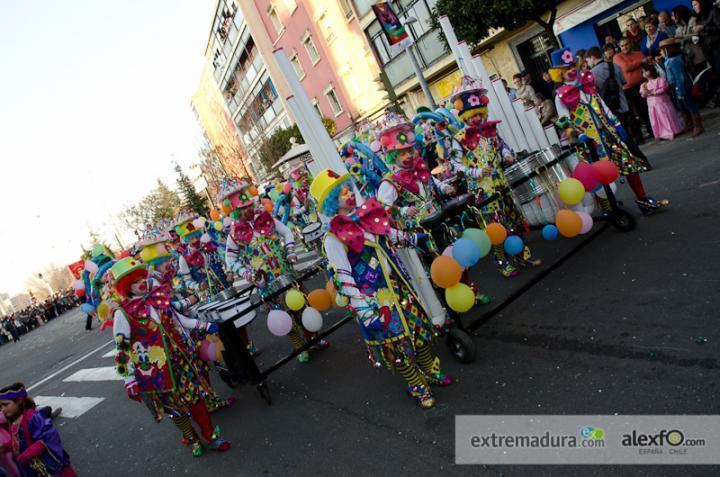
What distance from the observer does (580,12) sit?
14.1 meters

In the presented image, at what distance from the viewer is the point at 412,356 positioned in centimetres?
382

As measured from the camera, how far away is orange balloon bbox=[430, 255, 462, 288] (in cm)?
377

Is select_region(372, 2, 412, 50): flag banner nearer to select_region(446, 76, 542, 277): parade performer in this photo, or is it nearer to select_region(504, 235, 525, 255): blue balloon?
select_region(446, 76, 542, 277): parade performer

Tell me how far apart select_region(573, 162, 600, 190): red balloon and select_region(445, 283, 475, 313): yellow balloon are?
2.02 m

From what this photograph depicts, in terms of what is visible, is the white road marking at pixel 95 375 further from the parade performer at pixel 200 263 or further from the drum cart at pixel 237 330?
the drum cart at pixel 237 330

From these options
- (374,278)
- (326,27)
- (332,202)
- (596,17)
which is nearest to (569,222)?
(374,278)

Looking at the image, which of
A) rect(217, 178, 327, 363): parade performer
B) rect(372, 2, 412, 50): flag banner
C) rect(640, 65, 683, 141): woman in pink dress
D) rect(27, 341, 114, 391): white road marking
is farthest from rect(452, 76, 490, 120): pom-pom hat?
rect(27, 341, 114, 391): white road marking

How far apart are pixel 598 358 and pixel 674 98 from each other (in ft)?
25.1

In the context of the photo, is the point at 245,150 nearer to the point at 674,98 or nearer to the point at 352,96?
the point at 352,96

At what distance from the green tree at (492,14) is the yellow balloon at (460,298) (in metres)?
11.3

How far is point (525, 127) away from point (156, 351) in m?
5.12

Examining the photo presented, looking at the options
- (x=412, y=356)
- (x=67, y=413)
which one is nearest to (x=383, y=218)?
(x=412, y=356)

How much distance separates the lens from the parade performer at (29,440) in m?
3.96

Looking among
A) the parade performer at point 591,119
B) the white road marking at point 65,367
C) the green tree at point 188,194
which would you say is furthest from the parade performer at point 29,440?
the green tree at point 188,194
